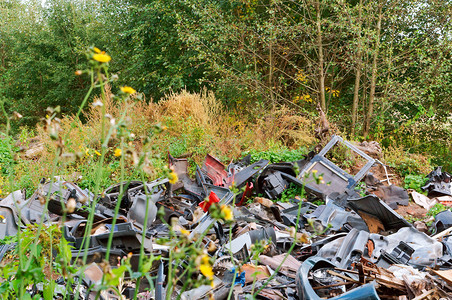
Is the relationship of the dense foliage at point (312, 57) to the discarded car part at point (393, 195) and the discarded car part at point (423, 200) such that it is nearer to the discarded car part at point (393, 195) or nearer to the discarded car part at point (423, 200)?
the discarded car part at point (423, 200)

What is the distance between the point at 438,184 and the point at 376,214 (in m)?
3.77

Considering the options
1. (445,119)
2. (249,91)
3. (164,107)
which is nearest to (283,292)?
(164,107)

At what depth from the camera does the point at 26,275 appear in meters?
1.31

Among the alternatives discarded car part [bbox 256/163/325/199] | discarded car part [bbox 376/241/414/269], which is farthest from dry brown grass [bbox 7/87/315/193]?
discarded car part [bbox 376/241/414/269]

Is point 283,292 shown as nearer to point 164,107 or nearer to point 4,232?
point 4,232

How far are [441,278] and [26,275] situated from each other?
3034 millimetres

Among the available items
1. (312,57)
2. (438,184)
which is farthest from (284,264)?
(312,57)

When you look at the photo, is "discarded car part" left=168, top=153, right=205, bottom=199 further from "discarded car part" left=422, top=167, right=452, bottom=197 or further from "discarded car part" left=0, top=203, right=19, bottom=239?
"discarded car part" left=422, top=167, right=452, bottom=197

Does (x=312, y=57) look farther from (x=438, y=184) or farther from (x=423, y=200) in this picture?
(x=423, y=200)

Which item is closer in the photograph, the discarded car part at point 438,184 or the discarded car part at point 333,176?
the discarded car part at point 333,176

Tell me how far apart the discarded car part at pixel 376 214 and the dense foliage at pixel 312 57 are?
6495 mm

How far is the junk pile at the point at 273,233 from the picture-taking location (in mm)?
2457

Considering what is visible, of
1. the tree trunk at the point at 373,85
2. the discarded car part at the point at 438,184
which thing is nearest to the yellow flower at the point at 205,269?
the discarded car part at the point at 438,184

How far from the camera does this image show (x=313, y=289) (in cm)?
276
